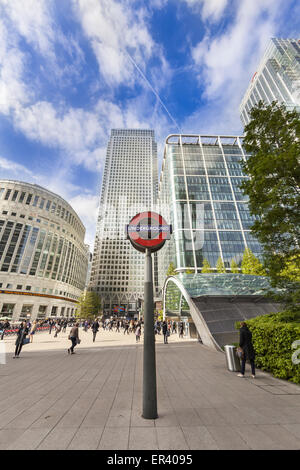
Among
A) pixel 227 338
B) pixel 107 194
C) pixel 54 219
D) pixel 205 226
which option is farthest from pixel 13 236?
pixel 107 194

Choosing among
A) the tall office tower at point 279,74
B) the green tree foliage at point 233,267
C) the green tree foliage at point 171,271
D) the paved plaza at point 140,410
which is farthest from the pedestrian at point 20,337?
the tall office tower at point 279,74

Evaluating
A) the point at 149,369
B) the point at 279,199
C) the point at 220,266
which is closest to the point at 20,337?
the point at 149,369

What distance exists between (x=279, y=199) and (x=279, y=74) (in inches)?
5324

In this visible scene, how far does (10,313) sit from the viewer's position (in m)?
49.4

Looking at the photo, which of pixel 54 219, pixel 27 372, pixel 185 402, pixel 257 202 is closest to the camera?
pixel 185 402

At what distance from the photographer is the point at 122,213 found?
406ft

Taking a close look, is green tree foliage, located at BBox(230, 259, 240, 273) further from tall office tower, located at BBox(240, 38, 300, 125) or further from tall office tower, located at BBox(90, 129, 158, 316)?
tall office tower, located at BBox(240, 38, 300, 125)

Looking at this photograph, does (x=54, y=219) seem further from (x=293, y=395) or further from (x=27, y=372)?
(x=293, y=395)

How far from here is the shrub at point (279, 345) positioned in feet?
21.0

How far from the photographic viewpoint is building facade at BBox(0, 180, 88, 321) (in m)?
51.4

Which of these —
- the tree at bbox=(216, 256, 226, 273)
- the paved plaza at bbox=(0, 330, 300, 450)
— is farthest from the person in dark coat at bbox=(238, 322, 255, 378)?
the tree at bbox=(216, 256, 226, 273)

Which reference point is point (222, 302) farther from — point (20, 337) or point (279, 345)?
point (20, 337)

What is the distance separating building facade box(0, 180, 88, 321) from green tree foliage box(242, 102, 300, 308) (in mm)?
58713

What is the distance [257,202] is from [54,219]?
67336 millimetres
